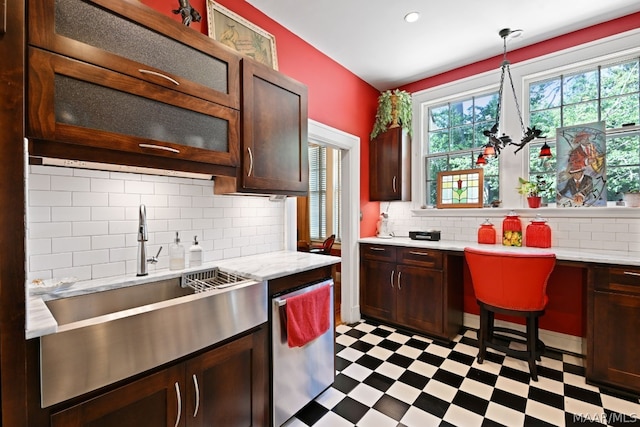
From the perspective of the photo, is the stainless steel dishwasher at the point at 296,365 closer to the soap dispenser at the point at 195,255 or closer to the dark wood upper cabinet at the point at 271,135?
the soap dispenser at the point at 195,255

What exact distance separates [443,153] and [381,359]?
248 cm

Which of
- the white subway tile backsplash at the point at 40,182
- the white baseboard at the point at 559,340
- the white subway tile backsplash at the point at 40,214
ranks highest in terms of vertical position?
the white subway tile backsplash at the point at 40,182

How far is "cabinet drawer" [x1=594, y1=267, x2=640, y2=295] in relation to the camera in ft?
6.34

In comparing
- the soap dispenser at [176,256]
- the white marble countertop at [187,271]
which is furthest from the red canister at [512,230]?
the soap dispenser at [176,256]

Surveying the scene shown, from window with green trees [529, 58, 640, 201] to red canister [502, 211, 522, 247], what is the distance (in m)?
0.40

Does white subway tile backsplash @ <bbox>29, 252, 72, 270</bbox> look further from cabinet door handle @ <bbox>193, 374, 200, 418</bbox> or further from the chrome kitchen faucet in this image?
cabinet door handle @ <bbox>193, 374, 200, 418</bbox>

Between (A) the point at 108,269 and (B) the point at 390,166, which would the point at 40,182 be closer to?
(A) the point at 108,269

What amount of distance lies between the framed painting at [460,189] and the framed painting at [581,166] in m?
0.70

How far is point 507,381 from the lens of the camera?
7.00 feet

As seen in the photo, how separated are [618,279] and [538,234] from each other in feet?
2.44

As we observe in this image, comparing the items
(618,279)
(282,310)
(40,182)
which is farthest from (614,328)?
(40,182)

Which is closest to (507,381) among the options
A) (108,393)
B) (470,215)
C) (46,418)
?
(470,215)

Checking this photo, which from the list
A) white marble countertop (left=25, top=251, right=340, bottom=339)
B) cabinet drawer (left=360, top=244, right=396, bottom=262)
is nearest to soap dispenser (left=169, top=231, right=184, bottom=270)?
white marble countertop (left=25, top=251, right=340, bottom=339)

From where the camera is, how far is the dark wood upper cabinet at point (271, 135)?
5.78 feet
